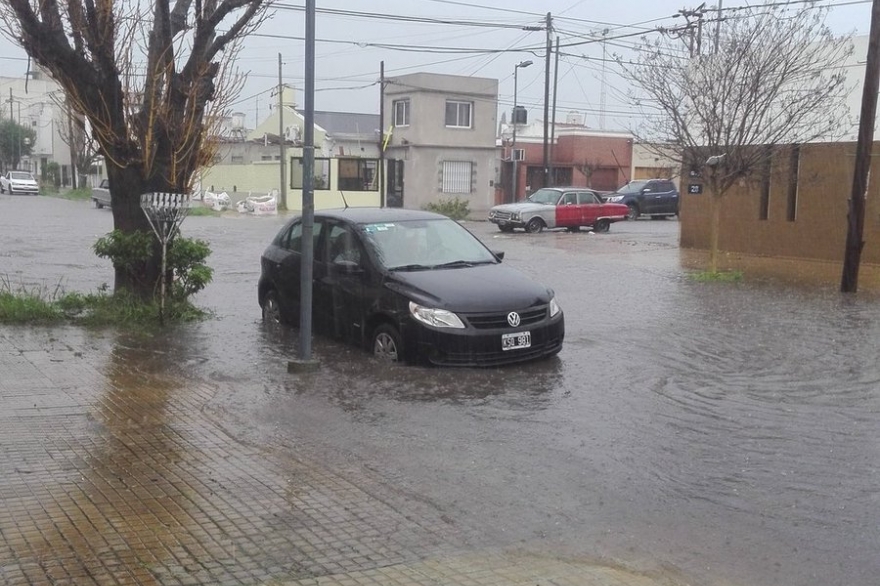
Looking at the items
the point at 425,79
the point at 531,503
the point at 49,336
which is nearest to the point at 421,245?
the point at 49,336

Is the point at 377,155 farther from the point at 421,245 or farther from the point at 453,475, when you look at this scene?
the point at 453,475

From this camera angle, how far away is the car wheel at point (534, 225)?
33.6 metres

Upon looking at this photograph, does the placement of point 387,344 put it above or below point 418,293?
below

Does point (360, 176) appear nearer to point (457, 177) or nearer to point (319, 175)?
point (319, 175)

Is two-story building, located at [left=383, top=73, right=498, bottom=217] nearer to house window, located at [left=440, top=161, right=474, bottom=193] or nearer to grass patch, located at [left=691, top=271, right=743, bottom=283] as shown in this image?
house window, located at [left=440, top=161, right=474, bottom=193]

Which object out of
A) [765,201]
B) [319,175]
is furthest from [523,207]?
[319,175]

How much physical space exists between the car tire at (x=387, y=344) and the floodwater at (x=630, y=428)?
23cm

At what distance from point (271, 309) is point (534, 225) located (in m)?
22.0

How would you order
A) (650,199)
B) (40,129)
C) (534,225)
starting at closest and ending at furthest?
(534,225) < (650,199) < (40,129)

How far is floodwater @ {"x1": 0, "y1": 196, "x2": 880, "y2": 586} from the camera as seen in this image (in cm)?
559

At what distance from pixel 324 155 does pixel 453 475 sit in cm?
4421

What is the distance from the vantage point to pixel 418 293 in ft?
32.3

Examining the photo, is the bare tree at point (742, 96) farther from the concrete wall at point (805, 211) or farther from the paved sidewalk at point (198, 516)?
the paved sidewalk at point (198, 516)

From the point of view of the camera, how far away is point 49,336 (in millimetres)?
10938
